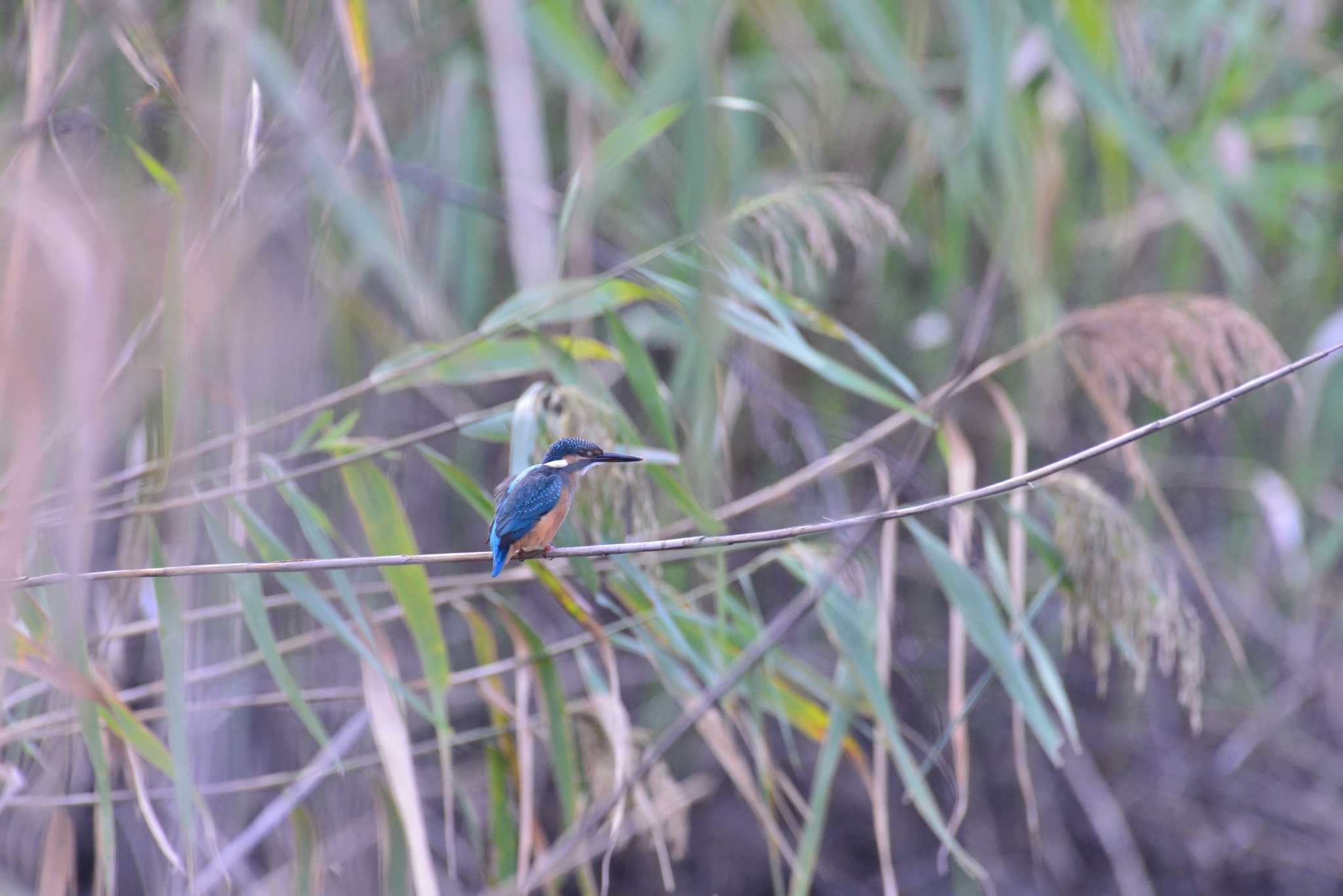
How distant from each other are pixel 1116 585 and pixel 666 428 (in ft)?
2.51

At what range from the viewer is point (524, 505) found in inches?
80.6

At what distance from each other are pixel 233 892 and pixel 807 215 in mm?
1693

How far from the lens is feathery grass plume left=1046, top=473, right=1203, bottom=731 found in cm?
192

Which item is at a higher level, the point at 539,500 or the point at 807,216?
the point at 807,216

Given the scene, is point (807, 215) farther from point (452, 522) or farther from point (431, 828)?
point (431, 828)

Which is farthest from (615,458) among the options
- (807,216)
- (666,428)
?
(807,216)

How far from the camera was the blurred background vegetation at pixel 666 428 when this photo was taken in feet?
5.28

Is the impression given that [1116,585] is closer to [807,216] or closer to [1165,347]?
[1165,347]

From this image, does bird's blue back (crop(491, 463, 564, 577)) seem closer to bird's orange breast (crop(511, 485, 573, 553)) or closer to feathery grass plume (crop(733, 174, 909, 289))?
bird's orange breast (crop(511, 485, 573, 553))

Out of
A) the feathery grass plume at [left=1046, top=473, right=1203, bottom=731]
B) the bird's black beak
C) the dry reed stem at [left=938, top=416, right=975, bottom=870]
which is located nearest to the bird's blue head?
the bird's black beak

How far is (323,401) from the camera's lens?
2.02m

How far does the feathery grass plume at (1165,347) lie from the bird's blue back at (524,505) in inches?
36.9

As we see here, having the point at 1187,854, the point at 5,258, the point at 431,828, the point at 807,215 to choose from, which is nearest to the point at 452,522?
the point at 431,828

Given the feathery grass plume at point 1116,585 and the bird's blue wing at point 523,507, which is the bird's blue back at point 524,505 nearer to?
the bird's blue wing at point 523,507
